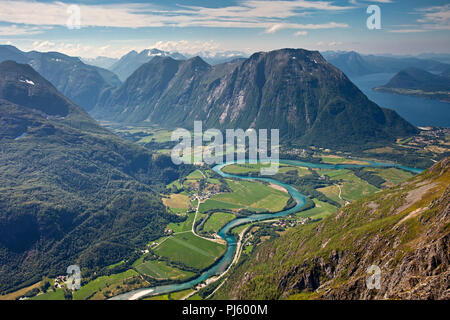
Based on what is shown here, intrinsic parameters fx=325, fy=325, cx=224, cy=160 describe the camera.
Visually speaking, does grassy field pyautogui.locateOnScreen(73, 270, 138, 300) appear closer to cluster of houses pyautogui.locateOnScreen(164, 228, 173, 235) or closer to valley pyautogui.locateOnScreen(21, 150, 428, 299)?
valley pyautogui.locateOnScreen(21, 150, 428, 299)

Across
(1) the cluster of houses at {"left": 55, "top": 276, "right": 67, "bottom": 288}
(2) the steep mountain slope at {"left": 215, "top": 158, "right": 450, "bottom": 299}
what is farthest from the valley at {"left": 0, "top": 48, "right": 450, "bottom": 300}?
(2) the steep mountain slope at {"left": 215, "top": 158, "right": 450, "bottom": 299}

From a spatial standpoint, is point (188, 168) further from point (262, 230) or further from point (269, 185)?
point (262, 230)

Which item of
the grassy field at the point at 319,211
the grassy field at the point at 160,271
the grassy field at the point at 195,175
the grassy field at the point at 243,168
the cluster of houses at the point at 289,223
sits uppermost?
the grassy field at the point at 243,168

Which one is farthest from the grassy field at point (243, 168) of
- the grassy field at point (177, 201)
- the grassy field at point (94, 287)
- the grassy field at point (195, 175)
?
the grassy field at point (94, 287)

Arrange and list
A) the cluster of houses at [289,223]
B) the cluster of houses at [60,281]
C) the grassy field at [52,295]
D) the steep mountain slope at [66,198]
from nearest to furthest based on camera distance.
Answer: the grassy field at [52,295] → the cluster of houses at [60,281] → the steep mountain slope at [66,198] → the cluster of houses at [289,223]

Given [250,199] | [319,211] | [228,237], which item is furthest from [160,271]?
[319,211]

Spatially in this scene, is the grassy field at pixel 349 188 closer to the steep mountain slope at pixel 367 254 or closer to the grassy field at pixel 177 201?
the steep mountain slope at pixel 367 254

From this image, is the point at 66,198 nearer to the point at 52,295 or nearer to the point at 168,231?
the point at 168,231
